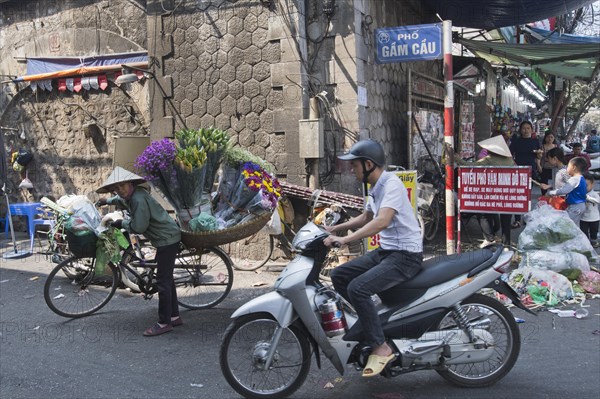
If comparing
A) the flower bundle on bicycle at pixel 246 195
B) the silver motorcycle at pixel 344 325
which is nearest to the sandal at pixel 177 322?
the flower bundle on bicycle at pixel 246 195

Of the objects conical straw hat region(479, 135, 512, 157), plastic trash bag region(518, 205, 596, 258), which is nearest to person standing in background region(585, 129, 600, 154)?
conical straw hat region(479, 135, 512, 157)

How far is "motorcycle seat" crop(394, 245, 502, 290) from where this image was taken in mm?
3750

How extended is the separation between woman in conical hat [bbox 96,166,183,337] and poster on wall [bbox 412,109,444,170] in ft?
17.6

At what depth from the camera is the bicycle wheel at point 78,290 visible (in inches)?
225

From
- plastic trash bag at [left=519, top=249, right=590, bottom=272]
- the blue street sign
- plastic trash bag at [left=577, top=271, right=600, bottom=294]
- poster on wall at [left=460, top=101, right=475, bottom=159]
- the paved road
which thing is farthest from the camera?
poster on wall at [left=460, top=101, right=475, bottom=159]

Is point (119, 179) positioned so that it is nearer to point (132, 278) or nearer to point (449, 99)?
point (132, 278)

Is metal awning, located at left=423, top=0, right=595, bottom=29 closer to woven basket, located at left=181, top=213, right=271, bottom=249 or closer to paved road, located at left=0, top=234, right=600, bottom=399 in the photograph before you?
paved road, located at left=0, top=234, right=600, bottom=399

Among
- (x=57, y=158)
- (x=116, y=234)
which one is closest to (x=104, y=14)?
(x=57, y=158)

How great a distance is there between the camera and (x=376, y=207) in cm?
383

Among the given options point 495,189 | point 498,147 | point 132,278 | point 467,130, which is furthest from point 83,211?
point 467,130

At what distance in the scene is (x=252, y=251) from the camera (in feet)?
26.9

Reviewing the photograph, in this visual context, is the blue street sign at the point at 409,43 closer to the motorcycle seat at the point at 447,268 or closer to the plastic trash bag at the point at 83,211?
the motorcycle seat at the point at 447,268

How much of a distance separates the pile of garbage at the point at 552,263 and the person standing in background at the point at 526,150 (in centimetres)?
336

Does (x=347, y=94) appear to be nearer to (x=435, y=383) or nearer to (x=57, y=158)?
(x=435, y=383)
